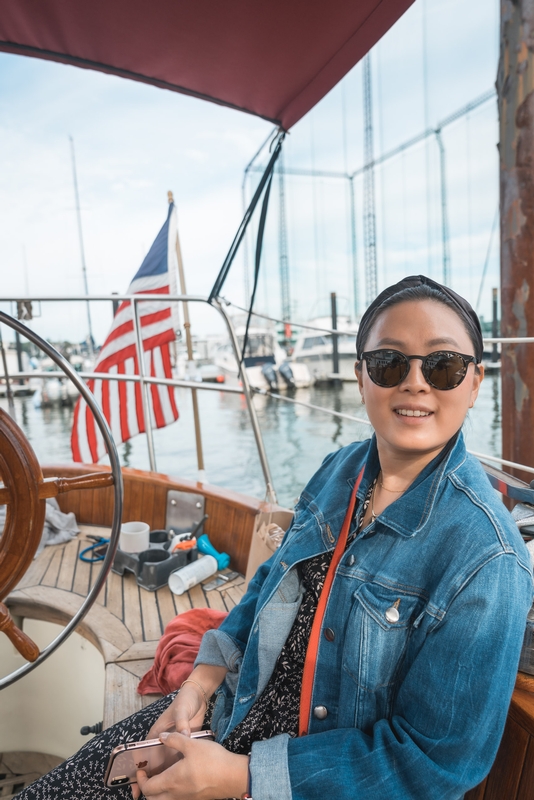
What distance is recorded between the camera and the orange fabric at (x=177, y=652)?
122 cm

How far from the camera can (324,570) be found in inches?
33.9

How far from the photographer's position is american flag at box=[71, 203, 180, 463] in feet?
9.80

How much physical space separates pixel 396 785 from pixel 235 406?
→ 19496mm

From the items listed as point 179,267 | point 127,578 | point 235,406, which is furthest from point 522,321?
point 235,406

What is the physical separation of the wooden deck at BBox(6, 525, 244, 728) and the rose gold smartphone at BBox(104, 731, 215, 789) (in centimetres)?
43

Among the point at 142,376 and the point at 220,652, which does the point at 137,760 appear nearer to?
the point at 220,652

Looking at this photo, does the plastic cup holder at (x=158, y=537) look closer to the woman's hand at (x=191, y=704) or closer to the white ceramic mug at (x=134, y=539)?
the white ceramic mug at (x=134, y=539)

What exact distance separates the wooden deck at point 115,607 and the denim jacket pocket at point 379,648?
28.8 inches

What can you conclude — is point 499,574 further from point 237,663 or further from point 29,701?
point 29,701

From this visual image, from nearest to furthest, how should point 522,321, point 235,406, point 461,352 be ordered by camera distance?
point 461,352, point 522,321, point 235,406

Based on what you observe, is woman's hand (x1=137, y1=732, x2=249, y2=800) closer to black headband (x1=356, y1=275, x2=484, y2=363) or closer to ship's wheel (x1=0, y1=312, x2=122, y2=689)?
ship's wheel (x1=0, y1=312, x2=122, y2=689)

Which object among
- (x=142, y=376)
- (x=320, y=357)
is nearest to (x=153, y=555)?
(x=142, y=376)

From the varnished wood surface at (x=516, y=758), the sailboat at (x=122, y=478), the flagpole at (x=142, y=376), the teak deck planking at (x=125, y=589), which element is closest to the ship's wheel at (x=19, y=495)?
the sailboat at (x=122, y=478)

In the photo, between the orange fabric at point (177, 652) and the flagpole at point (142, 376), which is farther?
the flagpole at point (142, 376)
